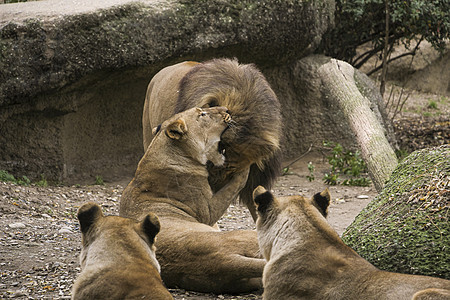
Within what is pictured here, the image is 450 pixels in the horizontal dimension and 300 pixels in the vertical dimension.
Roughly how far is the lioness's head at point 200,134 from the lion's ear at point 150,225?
85.5 inches

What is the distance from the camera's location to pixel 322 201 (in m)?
4.18

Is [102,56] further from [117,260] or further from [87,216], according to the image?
[117,260]

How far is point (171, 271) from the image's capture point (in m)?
4.97

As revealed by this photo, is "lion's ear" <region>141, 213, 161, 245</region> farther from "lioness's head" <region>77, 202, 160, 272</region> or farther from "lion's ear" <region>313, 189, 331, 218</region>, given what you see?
"lion's ear" <region>313, 189, 331, 218</region>

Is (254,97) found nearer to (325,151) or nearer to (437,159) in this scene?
(437,159)

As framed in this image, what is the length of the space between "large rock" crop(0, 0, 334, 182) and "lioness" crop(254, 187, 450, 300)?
5553 millimetres

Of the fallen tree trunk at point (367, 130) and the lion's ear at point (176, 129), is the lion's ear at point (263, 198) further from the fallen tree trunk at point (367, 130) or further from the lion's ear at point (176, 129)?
the fallen tree trunk at point (367, 130)

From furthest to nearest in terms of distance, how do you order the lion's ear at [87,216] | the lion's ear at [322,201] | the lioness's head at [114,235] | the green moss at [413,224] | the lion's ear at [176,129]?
the lion's ear at [176,129]
the green moss at [413,224]
the lion's ear at [322,201]
the lion's ear at [87,216]
the lioness's head at [114,235]

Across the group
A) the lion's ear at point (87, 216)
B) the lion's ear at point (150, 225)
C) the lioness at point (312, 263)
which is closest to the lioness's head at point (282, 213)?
the lioness at point (312, 263)

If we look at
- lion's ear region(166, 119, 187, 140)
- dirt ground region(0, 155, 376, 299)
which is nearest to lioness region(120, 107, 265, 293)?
lion's ear region(166, 119, 187, 140)

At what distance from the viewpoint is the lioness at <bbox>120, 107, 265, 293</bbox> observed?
494 cm

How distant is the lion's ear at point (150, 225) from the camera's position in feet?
12.6

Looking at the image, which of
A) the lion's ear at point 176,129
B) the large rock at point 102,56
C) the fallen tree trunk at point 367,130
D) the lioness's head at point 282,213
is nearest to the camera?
the lioness's head at point 282,213

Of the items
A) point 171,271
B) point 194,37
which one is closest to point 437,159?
point 171,271
